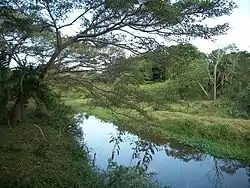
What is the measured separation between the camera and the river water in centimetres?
1316

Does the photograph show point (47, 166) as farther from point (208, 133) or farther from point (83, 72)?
point (208, 133)

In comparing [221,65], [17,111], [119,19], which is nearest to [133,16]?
[119,19]

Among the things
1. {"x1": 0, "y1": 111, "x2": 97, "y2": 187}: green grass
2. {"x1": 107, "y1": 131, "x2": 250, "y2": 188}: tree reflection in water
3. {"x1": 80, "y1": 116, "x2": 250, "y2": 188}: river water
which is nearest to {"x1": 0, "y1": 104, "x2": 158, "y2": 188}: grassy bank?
{"x1": 0, "y1": 111, "x2": 97, "y2": 187}: green grass

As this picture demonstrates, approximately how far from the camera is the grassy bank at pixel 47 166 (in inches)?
313

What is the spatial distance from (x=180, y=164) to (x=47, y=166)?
26.7 ft

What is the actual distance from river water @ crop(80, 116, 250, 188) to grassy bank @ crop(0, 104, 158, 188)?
4.61 ft

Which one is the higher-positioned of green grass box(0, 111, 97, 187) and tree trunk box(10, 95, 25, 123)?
tree trunk box(10, 95, 25, 123)

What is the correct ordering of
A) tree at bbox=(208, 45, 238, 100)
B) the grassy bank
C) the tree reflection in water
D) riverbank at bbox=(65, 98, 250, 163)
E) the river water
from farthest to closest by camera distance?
tree at bbox=(208, 45, 238, 100), riverbank at bbox=(65, 98, 250, 163), the tree reflection in water, the river water, the grassy bank

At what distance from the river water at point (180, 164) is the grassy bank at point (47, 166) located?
1.40m

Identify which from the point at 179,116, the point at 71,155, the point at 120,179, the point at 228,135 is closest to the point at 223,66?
the point at 179,116

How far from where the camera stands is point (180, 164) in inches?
621

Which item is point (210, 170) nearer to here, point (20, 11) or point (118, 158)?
point (118, 158)

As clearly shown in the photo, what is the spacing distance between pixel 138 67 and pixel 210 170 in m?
5.44

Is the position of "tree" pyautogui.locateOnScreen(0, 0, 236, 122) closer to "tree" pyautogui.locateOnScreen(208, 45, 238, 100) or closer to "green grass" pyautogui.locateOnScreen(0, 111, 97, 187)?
"green grass" pyautogui.locateOnScreen(0, 111, 97, 187)
